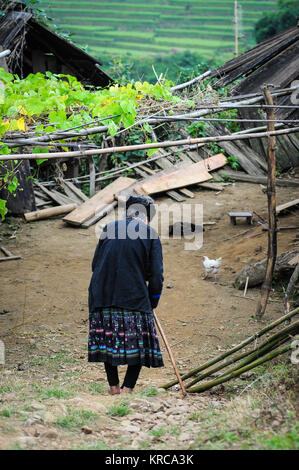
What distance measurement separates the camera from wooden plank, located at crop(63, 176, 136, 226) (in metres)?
11.3

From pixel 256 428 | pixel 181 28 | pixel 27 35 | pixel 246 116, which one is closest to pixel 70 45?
pixel 27 35

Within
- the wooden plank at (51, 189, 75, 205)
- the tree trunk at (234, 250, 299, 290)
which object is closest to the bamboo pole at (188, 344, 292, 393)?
the tree trunk at (234, 250, 299, 290)

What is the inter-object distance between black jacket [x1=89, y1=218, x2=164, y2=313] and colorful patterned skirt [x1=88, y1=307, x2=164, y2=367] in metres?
0.08

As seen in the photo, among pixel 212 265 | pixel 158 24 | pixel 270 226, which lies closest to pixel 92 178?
pixel 212 265

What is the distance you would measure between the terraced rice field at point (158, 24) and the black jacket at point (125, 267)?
65.0 feet

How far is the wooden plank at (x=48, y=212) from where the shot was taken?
37.4 ft

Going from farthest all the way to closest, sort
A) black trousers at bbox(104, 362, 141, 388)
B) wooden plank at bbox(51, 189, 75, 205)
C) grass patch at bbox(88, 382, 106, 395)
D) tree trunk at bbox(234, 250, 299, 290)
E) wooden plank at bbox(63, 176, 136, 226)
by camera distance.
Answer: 1. wooden plank at bbox(51, 189, 75, 205)
2. wooden plank at bbox(63, 176, 136, 226)
3. tree trunk at bbox(234, 250, 299, 290)
4. grass patch at bbox(88, 382, 106, 395)
5. black trousers at bbox(104, 362, 141, 388)

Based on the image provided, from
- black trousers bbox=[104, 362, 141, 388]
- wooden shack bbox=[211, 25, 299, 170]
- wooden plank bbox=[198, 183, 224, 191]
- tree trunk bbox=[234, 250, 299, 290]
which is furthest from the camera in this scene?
wooden plank bbox=[198, 183, 224, 191]

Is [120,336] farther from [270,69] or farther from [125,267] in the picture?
[270,69]

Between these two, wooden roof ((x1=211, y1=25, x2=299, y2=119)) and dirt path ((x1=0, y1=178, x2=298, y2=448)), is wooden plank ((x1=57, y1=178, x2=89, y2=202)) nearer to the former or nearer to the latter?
dirt path ((x1=0, y1=178, x2=298, y2=448))

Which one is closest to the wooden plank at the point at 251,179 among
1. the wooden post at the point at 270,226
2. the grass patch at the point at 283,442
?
the wooden post at the point at 270,226

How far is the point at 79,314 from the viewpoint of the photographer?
7.20 meters

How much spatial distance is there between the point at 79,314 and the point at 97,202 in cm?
518

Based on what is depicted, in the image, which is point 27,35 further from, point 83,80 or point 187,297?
point 187,297
